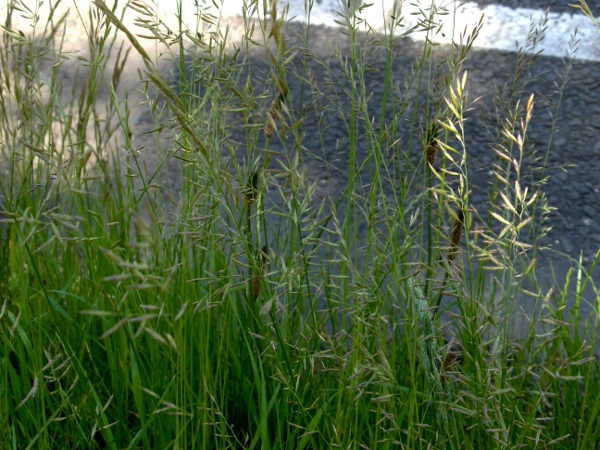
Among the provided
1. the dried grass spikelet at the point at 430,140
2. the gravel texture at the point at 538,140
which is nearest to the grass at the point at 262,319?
the dried grass spikelet at the point at 430,140

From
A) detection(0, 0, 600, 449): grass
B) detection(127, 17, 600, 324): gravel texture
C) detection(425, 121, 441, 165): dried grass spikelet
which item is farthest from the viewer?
detection(127, 17, 600, 324): gravel texture

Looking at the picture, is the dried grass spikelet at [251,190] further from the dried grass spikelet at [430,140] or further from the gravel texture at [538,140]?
the gravel texture at [538,140]

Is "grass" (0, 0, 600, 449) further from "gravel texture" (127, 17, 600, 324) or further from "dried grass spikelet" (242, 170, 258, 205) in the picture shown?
"gravel texture" (127, 17, 600, 324)

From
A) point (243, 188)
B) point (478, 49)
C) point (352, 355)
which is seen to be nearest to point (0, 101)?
point (243, 188)

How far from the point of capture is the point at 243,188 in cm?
136

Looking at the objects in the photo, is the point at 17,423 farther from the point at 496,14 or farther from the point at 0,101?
the point at 496,14

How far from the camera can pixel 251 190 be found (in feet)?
4.53

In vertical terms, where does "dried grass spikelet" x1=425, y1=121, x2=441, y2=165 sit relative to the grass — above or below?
above

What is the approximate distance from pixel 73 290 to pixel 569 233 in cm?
187

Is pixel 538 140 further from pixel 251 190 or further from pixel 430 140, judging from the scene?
pixel 251 190

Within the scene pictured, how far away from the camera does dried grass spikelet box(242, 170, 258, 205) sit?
1.38 m

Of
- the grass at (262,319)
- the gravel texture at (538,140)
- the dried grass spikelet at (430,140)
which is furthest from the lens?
the gravel texture at (538,140)

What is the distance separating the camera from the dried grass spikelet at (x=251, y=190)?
1.38 metres

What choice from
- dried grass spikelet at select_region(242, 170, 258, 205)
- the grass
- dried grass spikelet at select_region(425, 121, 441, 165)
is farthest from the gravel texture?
dried grass spikelet at select_region(242, 170, 258, 205)
